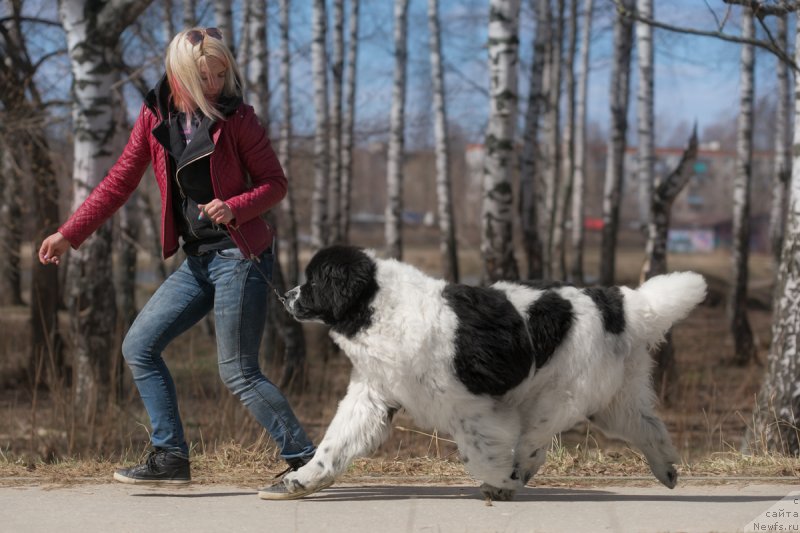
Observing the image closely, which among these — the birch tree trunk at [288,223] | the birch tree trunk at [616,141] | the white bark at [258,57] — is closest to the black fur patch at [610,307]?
the birch tree trunk at [288,223]

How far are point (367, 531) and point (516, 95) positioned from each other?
692 centimetres

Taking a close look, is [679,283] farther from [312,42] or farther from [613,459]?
A: [312,42]

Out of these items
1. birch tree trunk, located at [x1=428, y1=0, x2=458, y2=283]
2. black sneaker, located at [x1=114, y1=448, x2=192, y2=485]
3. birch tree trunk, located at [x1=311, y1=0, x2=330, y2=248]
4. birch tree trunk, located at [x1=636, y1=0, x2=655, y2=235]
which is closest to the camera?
black sneaker, located at [x1=114, y1=448, x2=192, y2=485]

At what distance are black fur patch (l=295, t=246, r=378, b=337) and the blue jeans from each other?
→ 0.28m

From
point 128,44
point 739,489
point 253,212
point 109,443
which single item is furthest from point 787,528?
point 128,44

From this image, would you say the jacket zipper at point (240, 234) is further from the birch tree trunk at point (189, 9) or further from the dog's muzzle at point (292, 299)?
the birch tree trunk at point (189, 9)

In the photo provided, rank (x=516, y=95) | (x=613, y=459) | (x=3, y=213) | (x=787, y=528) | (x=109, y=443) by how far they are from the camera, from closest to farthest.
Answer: (x=787, y=528)
(x=613, y=459)
(x=109, y=443)
(x=516, y=95)
(x=3, y=213)

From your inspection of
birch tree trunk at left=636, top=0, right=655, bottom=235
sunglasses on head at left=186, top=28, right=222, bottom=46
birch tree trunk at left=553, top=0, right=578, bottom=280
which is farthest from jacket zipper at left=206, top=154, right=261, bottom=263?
birch tree trunk at left=553, top=0, right=578, bottom=280

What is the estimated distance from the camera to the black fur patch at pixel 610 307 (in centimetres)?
457

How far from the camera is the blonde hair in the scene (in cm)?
428

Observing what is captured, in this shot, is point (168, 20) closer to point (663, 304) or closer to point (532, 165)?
point (532, 165)

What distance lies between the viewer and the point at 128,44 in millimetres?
13406

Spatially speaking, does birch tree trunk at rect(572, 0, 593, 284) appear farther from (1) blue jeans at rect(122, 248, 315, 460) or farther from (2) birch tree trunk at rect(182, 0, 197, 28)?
(1) blue jeans at rect(122, 248, 315, 460)

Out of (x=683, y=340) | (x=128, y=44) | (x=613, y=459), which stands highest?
(x=128, y=44)
